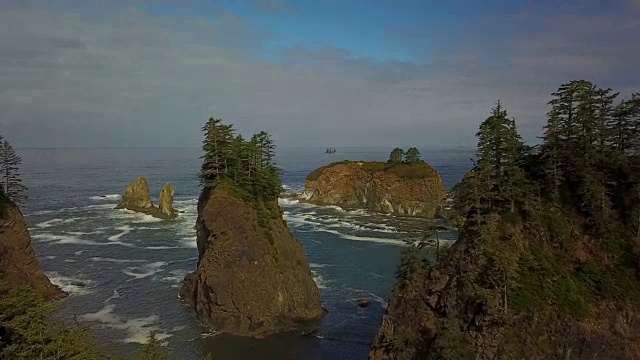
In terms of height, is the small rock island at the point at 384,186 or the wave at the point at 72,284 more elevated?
the small rock island at the point at 384,186

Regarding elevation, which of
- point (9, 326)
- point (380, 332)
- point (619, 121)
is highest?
point (619, 121)

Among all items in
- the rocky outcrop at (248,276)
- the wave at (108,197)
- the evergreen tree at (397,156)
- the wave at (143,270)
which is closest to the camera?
the rocky outcrop at (248,276)

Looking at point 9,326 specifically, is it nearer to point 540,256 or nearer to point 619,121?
point 540,256

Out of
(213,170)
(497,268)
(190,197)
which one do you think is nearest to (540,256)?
(497,268)

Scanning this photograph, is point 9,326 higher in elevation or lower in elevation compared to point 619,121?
lower

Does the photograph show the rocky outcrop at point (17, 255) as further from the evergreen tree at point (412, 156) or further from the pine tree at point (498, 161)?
the evergreen tree at point (412, 156)

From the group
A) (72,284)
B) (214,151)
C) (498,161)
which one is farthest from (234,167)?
(498,161)

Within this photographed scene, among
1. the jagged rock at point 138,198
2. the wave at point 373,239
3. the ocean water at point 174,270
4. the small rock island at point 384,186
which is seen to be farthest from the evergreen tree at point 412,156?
the jagged rock at point 138,198
